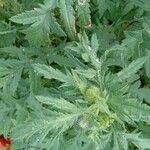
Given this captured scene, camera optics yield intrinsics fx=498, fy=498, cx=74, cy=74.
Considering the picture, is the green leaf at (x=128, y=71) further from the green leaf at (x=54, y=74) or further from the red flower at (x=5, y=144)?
the red flower at (x=5, y=144)

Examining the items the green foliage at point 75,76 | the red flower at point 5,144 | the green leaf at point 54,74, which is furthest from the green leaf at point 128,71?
the red flower at point 5,144

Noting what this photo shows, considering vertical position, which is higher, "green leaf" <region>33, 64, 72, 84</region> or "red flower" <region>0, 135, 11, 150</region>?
"green leaf" <region>33, 64, 72, 84</region>

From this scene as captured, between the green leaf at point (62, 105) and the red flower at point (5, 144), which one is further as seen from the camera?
the red flower at point (5, 144)

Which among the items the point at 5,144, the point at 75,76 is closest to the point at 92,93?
the point at 75,76

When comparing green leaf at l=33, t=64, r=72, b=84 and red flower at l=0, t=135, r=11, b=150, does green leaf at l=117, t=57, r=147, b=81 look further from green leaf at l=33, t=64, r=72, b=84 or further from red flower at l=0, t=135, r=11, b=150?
red flower at l=0, t=135, r=11, b=150

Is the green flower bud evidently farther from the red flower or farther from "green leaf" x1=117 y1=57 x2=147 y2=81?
the red flower

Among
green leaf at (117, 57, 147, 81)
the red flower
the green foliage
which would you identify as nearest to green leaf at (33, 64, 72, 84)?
the green foliage

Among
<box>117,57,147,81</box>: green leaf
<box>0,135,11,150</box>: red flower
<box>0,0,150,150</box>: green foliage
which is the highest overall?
<box>117,57,147,81</box>: green leaf

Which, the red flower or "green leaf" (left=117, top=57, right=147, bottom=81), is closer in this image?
"green leaf" (left=117, top=57, right=147, bottom=81)

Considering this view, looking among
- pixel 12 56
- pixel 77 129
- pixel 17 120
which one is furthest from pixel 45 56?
pixel 77 129
